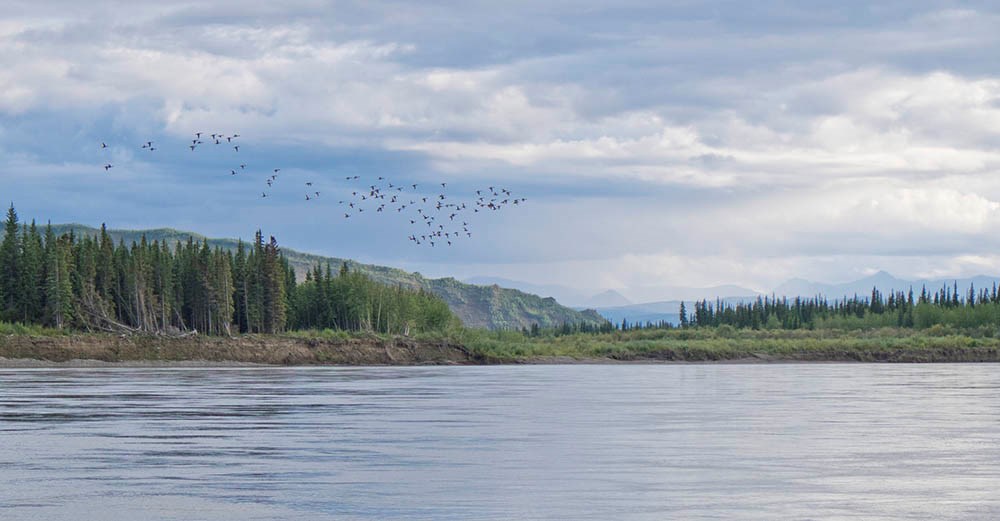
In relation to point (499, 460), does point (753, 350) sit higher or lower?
lower

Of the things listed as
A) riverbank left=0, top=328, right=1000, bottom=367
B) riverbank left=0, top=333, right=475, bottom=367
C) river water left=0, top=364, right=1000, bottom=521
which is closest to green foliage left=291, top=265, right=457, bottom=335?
riverbank left=0, top=328, right=1000, bottom=367

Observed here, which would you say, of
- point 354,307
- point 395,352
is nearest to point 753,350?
point 395,352

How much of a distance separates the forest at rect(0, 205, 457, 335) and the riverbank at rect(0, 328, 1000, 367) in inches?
561

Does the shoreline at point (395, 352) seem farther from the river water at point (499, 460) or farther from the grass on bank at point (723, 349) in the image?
the river water at point (499, 460)

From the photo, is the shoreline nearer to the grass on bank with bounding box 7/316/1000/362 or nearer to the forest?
the grass on bank with bounding box 7/316/1000/362

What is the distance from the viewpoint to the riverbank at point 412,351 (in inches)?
4830

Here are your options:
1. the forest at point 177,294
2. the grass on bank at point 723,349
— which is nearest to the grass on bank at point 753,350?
the grass on bank at point 723,349

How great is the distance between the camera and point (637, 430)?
113 ft

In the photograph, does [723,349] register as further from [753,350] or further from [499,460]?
[499,460]

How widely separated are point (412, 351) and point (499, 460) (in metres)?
116

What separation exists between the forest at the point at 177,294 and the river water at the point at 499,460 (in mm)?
104067

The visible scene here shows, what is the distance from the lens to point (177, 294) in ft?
560

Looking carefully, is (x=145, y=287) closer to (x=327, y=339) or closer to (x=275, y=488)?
(x=327, y=339)

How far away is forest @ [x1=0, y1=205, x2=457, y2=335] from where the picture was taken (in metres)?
148
